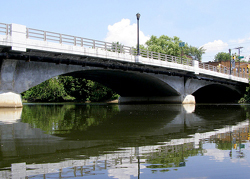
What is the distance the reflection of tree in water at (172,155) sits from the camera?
593 centimetres

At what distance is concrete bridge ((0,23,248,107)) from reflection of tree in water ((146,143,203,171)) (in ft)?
64.1

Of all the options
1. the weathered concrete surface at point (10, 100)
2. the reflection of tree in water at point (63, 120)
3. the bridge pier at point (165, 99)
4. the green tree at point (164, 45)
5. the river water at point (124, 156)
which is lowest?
the river water at point (124, 156)

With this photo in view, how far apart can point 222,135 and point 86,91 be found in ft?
207

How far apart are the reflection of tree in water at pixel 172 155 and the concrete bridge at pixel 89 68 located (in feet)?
64.1

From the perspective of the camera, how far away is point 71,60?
28875mm

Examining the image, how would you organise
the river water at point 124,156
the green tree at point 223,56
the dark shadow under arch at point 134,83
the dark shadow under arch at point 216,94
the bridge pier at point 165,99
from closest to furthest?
the river water at point 124,156 < the dark shadow under arch at point 134,83 < the bridge pier at point 165,99 < the dark shadow under arch at point 216,94 < the green tree at point 223,56

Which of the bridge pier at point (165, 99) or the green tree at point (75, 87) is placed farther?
the green tree at point (75, 87)

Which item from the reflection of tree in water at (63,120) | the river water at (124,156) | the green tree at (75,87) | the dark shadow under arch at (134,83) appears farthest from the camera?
the green tree at (75,87)

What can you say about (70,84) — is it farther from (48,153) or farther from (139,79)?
(48,153)

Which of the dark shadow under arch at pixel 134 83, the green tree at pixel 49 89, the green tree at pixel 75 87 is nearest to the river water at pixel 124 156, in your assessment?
the dark shadow under arch at pixel 134 83

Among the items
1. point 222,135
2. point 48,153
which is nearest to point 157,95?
point 222,135

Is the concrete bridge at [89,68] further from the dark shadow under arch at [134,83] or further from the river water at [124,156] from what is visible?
the river water at [124,156]

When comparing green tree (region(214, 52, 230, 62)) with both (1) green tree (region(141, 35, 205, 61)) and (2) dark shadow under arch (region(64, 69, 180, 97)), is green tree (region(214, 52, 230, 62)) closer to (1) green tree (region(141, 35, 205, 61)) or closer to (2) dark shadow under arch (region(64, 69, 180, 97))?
(1) green tree (region(141, 35, 205, 61))

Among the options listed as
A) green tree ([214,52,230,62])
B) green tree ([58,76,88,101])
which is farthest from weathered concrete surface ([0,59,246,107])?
green tree ([214,52,230,62])
